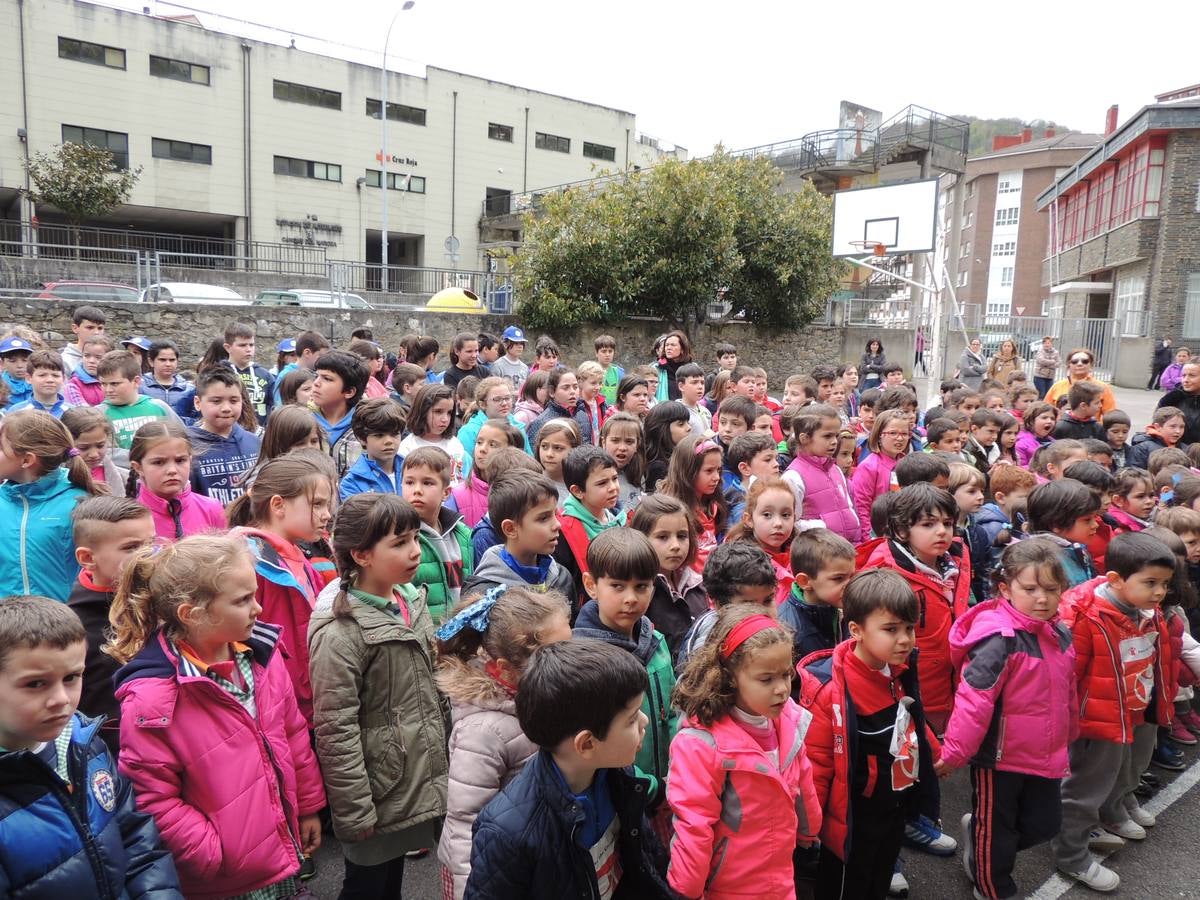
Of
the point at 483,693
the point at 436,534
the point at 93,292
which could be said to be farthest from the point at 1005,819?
the point at 93,292

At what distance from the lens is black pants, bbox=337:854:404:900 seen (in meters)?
2.62

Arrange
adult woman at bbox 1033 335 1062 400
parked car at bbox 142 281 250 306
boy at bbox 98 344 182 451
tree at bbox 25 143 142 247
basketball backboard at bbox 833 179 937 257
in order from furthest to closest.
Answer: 1. tree at bbox 25 143 142 247
2. basketball backboard at bbox 833 179 937 257
3. parked car at bbox 142 281 250 306
4. adult woman at bbox 1033 335 1062 400
5. boy at bbox 98 344 182 451

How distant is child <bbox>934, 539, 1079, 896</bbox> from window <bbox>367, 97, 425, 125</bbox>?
36362mm

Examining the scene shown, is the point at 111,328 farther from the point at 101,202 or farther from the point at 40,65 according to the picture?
the point at 40,65

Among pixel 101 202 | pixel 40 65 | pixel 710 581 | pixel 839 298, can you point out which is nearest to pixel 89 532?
pixel 710 581

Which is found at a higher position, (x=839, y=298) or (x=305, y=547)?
(x=839, y=298)

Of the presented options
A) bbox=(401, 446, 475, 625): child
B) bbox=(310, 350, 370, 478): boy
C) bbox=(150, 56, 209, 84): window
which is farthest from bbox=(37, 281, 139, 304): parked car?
bbox=(150, 56, 209, 84): window

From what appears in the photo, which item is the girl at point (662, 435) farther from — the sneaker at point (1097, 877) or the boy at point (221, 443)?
the sneaker at point (1097, 877)

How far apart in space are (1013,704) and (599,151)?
1595 inches

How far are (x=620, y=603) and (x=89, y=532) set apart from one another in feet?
5.80

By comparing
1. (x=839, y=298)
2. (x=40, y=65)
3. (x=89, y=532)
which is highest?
(x=40, y=65)

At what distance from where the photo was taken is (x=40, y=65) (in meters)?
27.2

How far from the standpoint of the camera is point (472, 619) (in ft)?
7.54

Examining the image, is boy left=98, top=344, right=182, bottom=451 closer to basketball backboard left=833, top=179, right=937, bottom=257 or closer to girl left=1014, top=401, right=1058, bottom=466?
girl left=1014, top=401, right=1058, bottom=466
